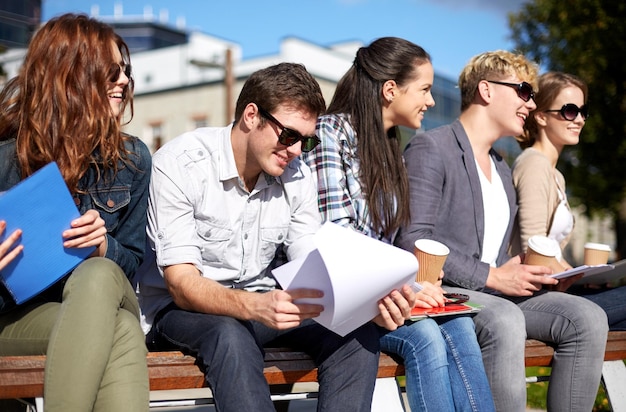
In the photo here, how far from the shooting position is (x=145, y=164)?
3.37 m

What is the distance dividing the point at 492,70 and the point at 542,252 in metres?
1.12

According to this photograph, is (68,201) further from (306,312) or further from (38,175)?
(306,312)

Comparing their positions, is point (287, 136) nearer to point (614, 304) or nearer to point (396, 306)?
point (396, 306)

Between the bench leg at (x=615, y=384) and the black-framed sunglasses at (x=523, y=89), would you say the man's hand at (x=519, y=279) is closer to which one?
the bench leg at (x=615, y=384)

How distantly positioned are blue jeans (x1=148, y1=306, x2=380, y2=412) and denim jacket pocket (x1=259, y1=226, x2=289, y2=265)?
1.03ft

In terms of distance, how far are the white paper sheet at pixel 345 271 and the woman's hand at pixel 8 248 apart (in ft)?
2.92

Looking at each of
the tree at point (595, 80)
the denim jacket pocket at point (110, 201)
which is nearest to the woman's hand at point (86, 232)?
the denim jacket pocket at point (110, 201)

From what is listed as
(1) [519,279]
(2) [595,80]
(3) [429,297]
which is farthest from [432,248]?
(2) [595,80]

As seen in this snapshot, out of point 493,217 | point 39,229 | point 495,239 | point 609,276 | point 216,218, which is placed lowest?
point 609,276

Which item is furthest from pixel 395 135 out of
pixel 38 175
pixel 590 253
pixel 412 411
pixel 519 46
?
pixel 519 46

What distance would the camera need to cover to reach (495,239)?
4.37 metres

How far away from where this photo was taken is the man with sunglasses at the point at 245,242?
303 centimetres

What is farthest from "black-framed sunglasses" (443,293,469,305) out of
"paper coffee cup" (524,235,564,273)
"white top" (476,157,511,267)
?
"white top" (476,157,511,267)

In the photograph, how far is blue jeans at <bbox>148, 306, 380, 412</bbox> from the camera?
2877mm
